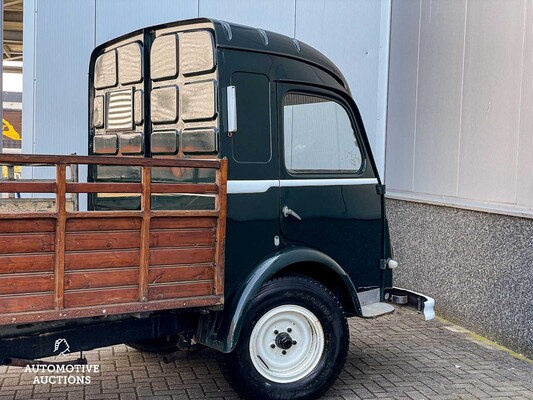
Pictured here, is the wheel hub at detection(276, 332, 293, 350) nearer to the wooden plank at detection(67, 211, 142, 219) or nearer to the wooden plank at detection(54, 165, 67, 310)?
the wooden plank at detection(67, 211, 142, 219)

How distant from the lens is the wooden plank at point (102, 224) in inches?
136

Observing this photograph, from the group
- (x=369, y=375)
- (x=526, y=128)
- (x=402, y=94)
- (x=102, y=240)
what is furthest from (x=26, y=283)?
(x=402, y=94)

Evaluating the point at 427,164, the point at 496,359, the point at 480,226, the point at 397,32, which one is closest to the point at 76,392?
the point at 496,359

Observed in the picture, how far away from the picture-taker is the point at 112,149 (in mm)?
5094

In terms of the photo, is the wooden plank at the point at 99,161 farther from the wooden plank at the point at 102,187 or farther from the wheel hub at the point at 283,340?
the wheel hub at the point at 283,340

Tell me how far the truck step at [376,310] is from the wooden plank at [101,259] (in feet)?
6.20

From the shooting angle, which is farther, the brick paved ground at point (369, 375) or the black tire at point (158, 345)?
the black tire at point (158, 345)

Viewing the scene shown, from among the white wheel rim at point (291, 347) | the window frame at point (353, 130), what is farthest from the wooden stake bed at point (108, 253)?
the window frame at point (353, 130)

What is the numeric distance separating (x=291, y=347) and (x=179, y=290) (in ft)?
3.43

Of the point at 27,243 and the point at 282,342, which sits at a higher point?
the point at 27,243

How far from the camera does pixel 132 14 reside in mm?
7500

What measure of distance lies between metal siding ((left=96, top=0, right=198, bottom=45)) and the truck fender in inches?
165

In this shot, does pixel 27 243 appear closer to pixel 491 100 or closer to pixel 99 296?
pixel 99 296

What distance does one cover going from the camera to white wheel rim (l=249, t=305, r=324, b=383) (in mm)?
4332
